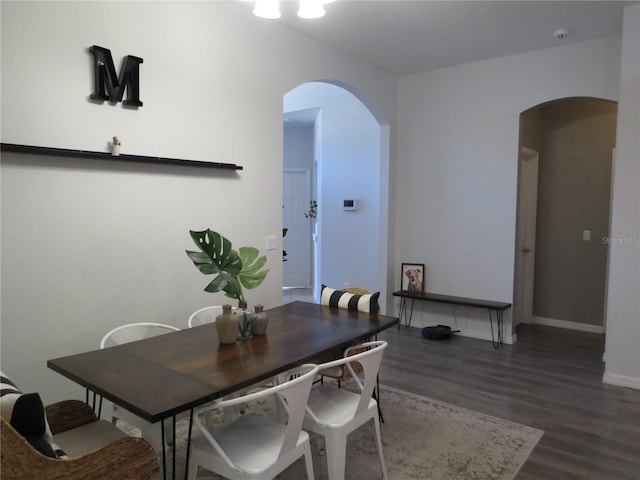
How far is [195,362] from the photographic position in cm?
196

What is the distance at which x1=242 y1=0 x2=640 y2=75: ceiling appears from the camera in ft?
11.2

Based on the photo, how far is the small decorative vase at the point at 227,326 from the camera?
2180 mm

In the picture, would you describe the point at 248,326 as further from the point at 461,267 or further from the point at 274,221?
the point at 461,267

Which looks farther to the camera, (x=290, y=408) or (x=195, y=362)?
(x=195, y=362)

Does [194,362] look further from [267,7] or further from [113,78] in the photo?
[267,7]

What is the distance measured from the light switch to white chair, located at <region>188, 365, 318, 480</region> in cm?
191

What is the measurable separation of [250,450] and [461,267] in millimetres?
3755

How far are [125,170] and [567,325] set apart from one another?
5.06 m

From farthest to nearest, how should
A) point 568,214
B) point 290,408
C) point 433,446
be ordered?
1. point 568,214
2. point 433,446
3. point 290,408

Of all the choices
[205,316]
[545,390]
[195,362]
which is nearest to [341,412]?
[195,362]

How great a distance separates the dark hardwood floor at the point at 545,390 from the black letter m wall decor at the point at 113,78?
8.76 ft

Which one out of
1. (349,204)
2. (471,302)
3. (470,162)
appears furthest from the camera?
(349,204)

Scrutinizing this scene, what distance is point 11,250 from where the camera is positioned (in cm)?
227

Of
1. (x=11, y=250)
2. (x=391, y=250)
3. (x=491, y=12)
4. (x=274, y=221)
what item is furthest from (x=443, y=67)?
(x=11, y=250)
